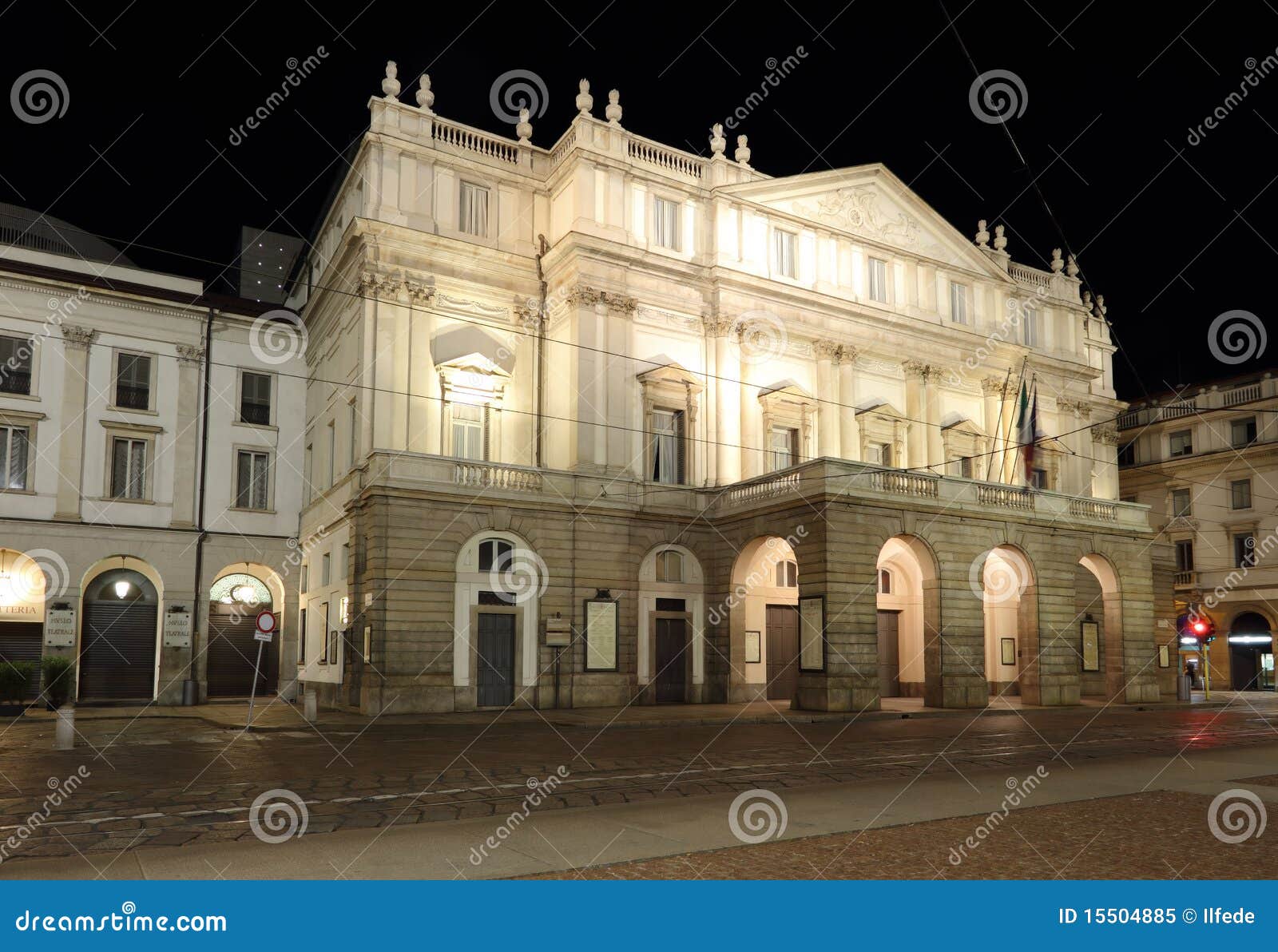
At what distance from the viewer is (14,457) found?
33781mm

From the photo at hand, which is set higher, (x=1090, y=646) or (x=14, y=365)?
(x=14, y=365)

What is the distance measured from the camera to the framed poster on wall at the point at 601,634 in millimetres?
30984

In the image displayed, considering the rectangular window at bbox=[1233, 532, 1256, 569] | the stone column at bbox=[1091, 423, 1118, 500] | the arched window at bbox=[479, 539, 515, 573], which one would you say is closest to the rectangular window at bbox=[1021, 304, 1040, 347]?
the stone column at bbox=[1091, 423, 1118, 500]

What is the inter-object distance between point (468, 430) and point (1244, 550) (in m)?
39.7

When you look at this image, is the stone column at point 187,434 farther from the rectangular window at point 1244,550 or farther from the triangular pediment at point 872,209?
the rectangular window at point 1244,550

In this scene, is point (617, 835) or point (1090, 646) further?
point (1090, 646)

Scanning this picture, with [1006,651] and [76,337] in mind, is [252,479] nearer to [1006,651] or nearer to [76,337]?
[76,337]

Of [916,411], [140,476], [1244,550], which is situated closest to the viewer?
[140,476]

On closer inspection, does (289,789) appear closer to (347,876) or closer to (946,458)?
(347,876)

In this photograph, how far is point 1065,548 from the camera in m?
34.6

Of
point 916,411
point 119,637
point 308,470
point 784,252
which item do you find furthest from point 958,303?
point 119,637

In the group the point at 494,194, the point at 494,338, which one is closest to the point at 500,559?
the point at 494,338

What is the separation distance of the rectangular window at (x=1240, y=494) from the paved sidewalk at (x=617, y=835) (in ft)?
146

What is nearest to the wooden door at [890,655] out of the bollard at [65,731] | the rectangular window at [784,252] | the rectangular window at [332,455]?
the rectangular window at [784,252]
